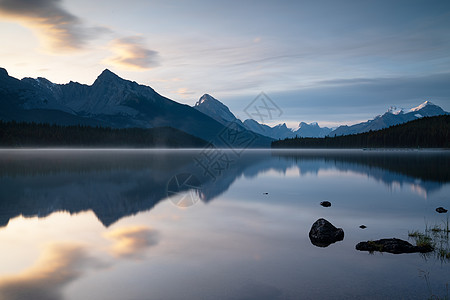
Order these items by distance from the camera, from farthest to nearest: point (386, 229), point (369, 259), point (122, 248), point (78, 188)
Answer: point (78, 188)
point (386, 229)
point (122, 248)
point (369, 259)

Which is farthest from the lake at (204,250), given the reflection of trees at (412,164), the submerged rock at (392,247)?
the reflection of trees at (412,164)

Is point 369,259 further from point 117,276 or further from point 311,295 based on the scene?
point 117,276

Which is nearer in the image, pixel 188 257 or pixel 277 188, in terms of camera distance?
pixel 188 257

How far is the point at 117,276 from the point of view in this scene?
12.4 meters

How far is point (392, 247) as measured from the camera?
1566 cm

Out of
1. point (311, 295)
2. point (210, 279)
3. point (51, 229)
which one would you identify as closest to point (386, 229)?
point (311, 295)

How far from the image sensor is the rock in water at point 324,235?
1722 cm

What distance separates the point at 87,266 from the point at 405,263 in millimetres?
13893

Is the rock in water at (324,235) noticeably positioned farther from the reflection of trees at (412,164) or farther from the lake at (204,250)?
the reflection of trees at (412,164)

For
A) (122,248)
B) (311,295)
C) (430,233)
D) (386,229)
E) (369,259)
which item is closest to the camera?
(311,295)

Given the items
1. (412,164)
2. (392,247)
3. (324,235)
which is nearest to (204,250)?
(324,235)

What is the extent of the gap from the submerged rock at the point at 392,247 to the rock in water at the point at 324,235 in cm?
156

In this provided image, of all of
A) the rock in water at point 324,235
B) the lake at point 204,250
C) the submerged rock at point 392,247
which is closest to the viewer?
the lake at point 204,250

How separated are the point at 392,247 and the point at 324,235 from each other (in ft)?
10.9
